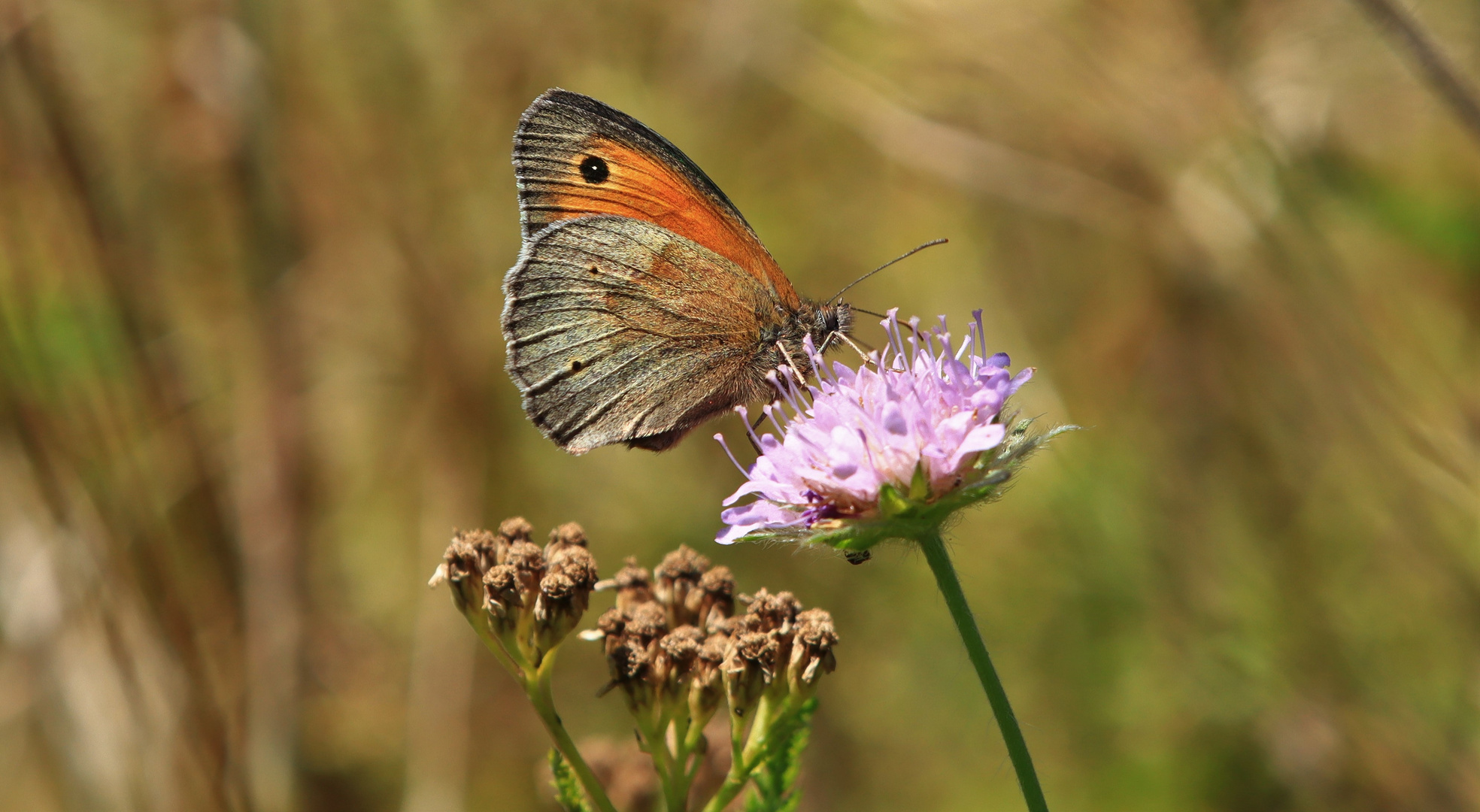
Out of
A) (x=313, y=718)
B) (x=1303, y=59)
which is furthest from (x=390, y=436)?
(x=1303, y=59)

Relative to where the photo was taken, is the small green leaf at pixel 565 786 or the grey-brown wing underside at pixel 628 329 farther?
the grey-brown wing underside at pixel 628 329

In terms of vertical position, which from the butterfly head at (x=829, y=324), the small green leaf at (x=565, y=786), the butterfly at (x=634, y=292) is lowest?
the small green leaf at (x=565, y=786)

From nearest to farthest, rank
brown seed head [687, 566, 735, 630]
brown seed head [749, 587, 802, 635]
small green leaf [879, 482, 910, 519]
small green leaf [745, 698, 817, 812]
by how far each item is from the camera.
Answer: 1. small green leaf [879, 482, 910, 519]
2. small green leaf [745, 698, 817, 812]
3. brown seed head [749, 587, 802, 635]
4. brown seed head [687, 566, 735, 630]

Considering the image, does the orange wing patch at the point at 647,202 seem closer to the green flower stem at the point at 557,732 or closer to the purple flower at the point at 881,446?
the purple flower at the point at 881,446

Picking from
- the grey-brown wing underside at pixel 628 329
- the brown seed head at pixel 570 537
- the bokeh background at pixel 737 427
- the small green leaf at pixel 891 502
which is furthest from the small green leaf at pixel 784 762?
the bokeh background at pixel 737 427

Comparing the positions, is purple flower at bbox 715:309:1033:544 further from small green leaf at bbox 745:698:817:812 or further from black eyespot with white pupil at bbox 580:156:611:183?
black eyespot with white pupil at bbox 580:156:611:183

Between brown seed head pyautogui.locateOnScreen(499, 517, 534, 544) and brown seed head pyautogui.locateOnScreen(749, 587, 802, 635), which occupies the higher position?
brown seed head pyautogui.locateOnScreen(499, 517, 534, 544)

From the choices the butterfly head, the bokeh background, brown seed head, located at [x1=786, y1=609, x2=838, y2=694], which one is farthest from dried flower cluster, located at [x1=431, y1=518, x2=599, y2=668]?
the bokeh background
